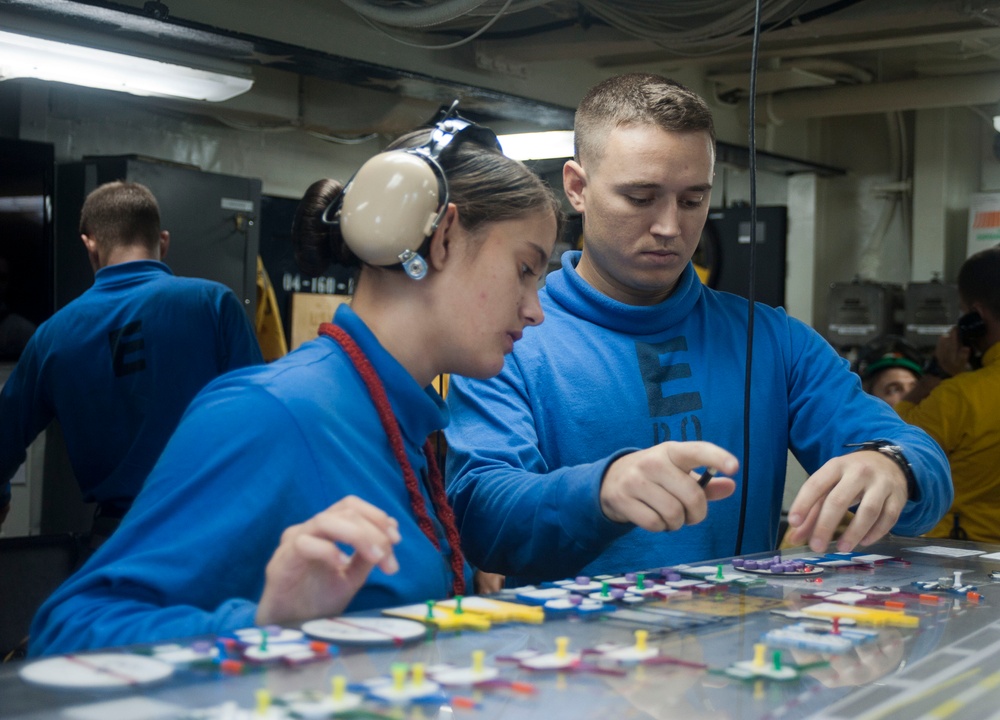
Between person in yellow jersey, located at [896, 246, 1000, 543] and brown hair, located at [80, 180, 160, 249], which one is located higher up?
brown hair, located at [80, 180, 160, 249]

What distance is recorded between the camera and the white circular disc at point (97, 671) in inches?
27.4

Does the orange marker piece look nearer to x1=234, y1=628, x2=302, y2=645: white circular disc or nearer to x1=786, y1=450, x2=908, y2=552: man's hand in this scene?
x1=234, y1=628, x2=302, y2=645: white circular disc

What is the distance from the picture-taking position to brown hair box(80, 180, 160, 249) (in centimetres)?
315

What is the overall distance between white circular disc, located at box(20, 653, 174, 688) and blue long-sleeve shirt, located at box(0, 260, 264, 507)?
2.33 metres

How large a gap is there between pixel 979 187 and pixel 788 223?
1.12 metres

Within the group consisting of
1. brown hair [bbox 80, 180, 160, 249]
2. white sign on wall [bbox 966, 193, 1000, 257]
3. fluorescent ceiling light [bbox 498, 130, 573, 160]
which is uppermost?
fluorescent ceiling light [bbox 498, 130, 573, 160]

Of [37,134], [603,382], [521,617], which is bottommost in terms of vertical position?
[521,617]

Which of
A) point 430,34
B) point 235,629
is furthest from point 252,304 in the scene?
point 235,629


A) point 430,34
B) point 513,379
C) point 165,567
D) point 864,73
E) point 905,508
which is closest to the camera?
point 165,567

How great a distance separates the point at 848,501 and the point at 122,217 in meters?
2.47

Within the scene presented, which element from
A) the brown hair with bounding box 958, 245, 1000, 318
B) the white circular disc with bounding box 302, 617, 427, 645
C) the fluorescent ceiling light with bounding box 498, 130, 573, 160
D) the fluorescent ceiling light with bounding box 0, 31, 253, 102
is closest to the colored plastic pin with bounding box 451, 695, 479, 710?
the white circular disc with bounding box 302, 617, 427, 645

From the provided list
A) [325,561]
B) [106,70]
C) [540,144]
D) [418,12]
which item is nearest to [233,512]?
[325,561]

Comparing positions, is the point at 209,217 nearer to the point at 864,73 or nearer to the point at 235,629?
the point at 864,73

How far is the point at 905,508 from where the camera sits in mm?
1423
